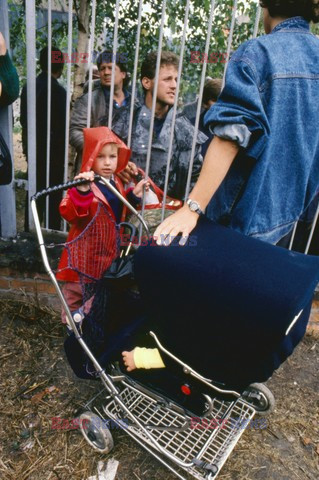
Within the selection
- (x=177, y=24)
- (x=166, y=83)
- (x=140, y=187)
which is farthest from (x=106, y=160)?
(x=177, y=24)

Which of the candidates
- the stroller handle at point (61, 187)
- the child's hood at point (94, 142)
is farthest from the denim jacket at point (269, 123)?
the child's hood at point (94, 142)

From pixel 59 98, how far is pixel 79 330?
2.88 m

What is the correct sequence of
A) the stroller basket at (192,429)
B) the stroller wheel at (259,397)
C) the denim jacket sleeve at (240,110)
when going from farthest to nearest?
the stroller wheel at (259,397) → the stroller basket at (192,429) → the denim jacket sleeve at (240,110)

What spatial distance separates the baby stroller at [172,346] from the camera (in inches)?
50.6

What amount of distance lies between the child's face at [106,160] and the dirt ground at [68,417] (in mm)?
1236

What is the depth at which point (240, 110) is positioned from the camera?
54.4 inches

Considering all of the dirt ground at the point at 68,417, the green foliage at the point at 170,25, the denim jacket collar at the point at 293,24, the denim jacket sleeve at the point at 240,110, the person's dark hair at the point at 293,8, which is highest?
the green foliage at the point at 170,25

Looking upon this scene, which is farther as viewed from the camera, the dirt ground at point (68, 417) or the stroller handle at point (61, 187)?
the dirt ground at point (68, 417)

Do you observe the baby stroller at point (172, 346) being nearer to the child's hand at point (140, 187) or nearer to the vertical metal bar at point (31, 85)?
the child's hand at point (140, 187)

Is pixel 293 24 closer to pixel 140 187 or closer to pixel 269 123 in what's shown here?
pixel 269 123

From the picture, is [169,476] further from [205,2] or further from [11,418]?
[205,2]

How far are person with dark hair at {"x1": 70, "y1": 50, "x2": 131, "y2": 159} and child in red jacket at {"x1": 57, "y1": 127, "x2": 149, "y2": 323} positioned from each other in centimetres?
61

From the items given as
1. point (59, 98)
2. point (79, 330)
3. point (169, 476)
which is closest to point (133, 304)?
point (79, 330)

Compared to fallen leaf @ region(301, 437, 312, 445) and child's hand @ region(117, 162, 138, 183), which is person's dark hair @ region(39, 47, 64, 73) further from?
fallen leaf @ region(301, 437, 312, 445)
